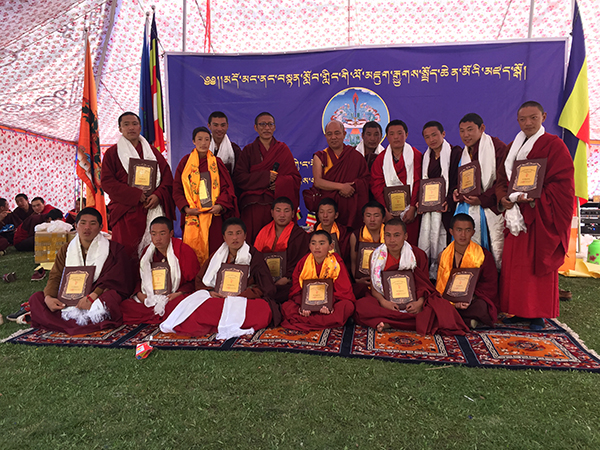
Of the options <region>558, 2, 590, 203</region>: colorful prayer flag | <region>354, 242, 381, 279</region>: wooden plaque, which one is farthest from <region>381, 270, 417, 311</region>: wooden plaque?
<region>558, 2, 590, 203</region>: colorful prayer flag

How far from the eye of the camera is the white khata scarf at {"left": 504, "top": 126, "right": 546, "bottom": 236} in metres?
3.19

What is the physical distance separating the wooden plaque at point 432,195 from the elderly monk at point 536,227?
0.51m

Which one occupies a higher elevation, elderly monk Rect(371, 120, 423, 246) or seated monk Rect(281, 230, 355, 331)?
elderly monk Rect(371, 120, 423, 246)

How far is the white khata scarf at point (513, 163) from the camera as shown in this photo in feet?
10.5

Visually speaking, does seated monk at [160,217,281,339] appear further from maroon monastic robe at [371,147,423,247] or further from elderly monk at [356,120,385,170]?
elderly monk at [356,120,385,170]

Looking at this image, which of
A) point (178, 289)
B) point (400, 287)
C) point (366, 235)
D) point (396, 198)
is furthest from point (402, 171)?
point (178, 289)

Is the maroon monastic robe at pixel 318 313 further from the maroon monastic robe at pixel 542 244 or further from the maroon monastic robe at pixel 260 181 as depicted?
the maroon monastic robe at pixel 542 244

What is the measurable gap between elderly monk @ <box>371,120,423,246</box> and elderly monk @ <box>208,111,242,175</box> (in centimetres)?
169

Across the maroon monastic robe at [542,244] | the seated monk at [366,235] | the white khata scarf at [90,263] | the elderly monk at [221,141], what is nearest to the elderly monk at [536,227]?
the maroon monastic robe at [542,244]

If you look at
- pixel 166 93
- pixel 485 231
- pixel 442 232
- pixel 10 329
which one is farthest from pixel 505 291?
pixel 166 93

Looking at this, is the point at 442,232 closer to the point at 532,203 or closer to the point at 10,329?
the point at 532,203

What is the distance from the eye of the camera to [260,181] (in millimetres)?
4168

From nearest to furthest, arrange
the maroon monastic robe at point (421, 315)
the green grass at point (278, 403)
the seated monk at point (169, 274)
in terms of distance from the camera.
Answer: the green grass at point (278, 403)
the maroon monastic robe at point (421, 315)
the seated monk at point (169, 274)

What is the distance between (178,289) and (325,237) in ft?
4.86
